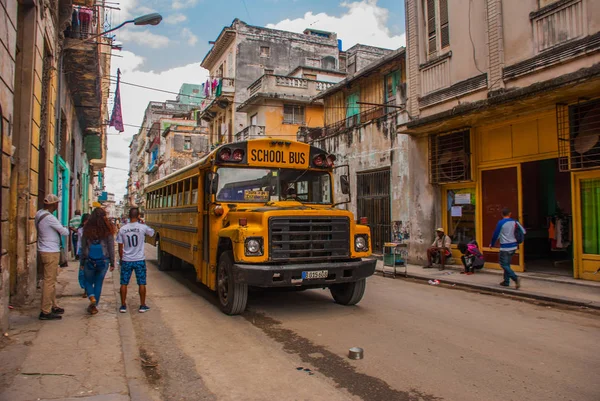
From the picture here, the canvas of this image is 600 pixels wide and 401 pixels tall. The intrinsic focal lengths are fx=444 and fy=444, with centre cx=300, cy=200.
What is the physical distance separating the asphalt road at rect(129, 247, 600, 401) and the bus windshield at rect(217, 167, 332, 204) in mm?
1959

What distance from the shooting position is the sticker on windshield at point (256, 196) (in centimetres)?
795

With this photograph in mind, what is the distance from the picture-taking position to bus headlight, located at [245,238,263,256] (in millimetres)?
6582

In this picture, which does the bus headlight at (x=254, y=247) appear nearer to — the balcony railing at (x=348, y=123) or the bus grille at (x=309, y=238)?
the bus grille at (x=309, y=238)

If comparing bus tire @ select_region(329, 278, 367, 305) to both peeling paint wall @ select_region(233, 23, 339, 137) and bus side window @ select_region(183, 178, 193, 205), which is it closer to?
bus side window @ select_region(183, 178, 193, 205)

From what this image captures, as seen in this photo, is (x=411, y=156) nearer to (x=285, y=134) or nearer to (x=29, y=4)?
(x=29, y=4)

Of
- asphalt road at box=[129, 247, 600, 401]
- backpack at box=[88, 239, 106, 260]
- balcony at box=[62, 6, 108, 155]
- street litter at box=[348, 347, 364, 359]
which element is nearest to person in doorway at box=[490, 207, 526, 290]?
asphalt road at box=[129, 247, 600, 401]

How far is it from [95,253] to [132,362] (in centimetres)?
282

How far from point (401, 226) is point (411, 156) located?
103 inches

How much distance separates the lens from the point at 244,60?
3419 centimetres

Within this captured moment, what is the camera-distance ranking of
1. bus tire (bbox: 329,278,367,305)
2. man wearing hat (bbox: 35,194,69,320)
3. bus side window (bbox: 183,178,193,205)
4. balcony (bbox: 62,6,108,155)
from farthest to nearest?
balcony (bbox: 62,6,108,155), bus side window (bbox: 183,178,193,205), bus tire (bbox: 329,278,367,305), man wearing hat (bbox: 35,194,69,320)

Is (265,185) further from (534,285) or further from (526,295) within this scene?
(534,285)

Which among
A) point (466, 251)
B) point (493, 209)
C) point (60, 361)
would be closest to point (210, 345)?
point (60, 361)

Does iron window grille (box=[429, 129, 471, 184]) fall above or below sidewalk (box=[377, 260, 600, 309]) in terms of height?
above

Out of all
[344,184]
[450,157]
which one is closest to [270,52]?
[450,157]
